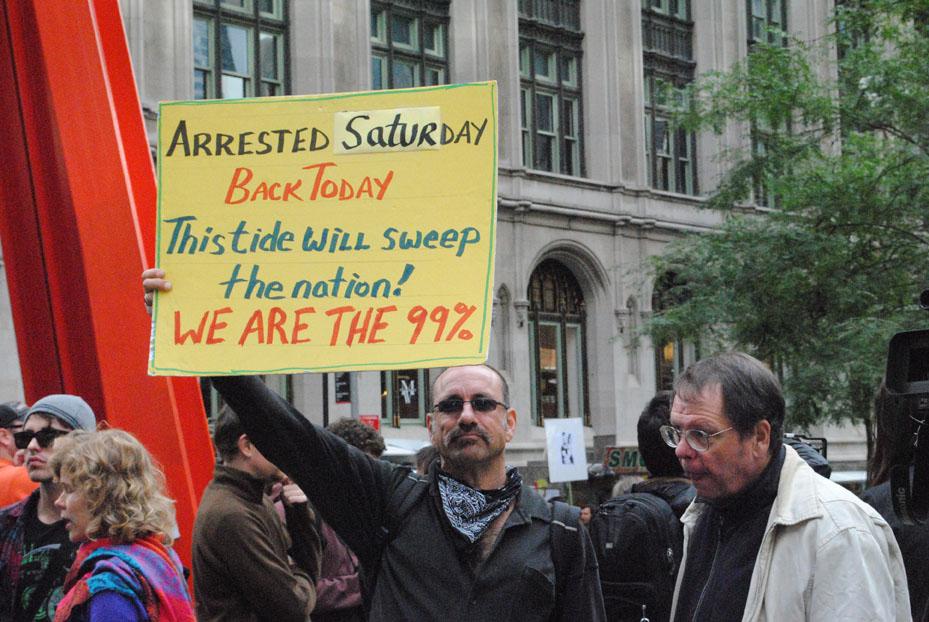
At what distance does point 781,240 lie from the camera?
2203cm

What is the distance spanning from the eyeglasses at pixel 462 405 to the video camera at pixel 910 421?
110cm

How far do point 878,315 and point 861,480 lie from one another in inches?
484

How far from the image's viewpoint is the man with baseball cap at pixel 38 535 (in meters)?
5.10

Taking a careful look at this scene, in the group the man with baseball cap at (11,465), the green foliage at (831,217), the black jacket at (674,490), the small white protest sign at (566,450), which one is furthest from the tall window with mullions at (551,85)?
the black jacket at (674,490)

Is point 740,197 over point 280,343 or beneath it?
over

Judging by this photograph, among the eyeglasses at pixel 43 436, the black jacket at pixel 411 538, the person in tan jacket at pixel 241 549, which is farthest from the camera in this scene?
the eyeglasses at pixel 43 436

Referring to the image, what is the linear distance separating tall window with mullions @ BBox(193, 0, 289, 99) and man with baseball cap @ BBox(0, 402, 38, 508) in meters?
21.8

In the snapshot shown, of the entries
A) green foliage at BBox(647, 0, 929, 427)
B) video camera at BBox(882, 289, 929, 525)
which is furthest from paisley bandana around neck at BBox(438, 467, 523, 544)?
green foliage at BBox(647, 0, 929, 427)

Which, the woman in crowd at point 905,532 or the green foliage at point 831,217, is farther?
the green foliage at point 831,217

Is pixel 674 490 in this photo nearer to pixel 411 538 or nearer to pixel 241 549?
pixel 241 549

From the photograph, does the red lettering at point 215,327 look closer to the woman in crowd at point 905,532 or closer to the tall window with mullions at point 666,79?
the woman in crowd at point 905,532

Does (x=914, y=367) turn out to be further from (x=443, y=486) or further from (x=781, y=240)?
(x=781, y=240)

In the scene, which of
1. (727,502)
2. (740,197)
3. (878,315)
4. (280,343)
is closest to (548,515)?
(727,502)

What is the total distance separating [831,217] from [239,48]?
1390 centimetres
